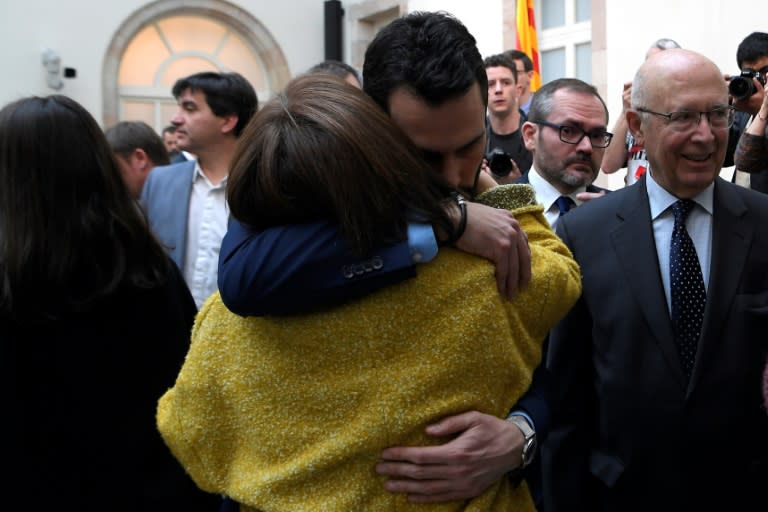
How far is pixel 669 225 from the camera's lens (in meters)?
2.21

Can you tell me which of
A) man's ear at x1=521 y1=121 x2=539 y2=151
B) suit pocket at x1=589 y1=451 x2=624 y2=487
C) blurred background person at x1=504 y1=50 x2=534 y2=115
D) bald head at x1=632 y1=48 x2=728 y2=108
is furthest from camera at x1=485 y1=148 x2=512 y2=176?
blurred background person at x1=504 y1=50 x2=534 y2=115

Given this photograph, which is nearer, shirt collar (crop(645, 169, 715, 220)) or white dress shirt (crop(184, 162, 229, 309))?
shirt collar (crop(645, 169, 715, 220))

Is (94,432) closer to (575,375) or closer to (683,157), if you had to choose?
(575,375)

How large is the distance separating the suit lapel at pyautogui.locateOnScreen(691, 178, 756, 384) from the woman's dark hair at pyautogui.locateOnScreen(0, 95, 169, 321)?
134 centimetres

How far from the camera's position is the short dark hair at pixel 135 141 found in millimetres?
4484

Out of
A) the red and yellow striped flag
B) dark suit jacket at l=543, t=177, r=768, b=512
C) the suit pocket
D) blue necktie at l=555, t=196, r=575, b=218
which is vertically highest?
the red and yellow striped flag

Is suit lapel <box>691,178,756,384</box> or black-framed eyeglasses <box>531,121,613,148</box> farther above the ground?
black-framed eyeglasses <box>531,121,613,148</box>

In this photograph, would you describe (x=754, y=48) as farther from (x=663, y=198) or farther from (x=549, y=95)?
(x=663, y=198)

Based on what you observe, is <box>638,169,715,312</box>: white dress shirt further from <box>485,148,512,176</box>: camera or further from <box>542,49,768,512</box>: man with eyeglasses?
<box>485,148,512,176</box>: camera

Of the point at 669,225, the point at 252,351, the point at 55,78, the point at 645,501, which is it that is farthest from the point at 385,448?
the point at 55,78

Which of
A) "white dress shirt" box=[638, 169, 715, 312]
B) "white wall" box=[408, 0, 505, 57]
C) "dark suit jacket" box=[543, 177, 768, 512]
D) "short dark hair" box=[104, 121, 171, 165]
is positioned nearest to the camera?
"dark suit jacket" box=[543, 177, 768, 512]

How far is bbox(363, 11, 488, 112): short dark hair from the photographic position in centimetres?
127

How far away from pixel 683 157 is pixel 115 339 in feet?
4.91

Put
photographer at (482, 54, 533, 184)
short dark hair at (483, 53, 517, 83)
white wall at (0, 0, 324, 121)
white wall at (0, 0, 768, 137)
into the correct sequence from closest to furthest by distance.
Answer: photographer at (482, 54, 533, 184) → short dark hair at (483, 53, 517, 83) → white wall at (0, 0, 768, 137) → white wall at (0, 0, 324, 121)
